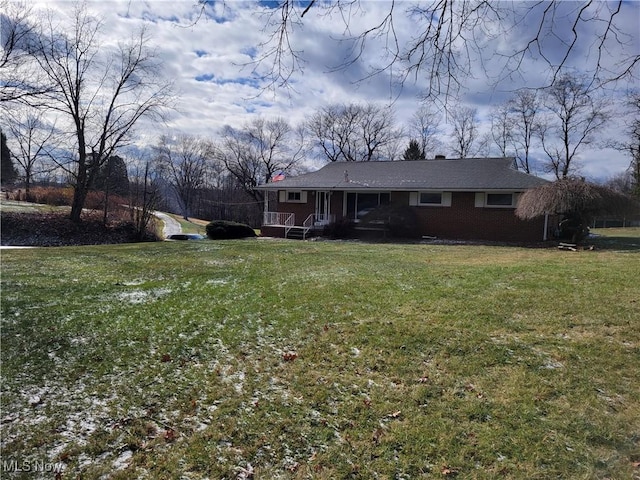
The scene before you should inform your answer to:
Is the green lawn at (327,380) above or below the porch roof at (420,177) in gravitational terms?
below

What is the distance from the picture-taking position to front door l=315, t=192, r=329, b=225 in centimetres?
2139

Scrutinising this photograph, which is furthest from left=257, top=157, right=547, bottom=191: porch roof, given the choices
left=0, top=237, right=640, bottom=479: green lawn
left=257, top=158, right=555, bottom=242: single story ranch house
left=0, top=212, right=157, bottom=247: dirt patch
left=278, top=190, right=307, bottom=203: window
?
left=0, top=237, right=640, bottom=479: green lawn

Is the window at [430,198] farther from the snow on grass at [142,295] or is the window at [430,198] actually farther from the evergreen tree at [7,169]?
the evergreen tree at [7,169]

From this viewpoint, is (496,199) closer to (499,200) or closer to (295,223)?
(499,200)

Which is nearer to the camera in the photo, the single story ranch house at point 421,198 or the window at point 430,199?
the single story ranch house at point 421,198

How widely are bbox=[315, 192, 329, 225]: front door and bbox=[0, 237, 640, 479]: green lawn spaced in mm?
14485

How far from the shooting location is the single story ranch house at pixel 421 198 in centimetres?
1723

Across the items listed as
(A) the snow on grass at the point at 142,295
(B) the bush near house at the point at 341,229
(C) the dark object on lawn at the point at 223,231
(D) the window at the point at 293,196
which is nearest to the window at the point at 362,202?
(B) the bush near house at the point at 341,229

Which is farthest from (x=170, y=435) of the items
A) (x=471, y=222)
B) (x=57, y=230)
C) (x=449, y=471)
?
(x=57, y=230)

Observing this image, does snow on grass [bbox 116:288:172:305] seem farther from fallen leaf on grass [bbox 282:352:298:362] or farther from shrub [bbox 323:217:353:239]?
shrub [bbox 323:217:353:239]

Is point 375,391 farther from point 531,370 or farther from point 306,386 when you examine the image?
point 531,370

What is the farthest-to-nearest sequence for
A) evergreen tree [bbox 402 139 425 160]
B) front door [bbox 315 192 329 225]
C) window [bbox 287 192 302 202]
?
evergreen tree [bbox 402 139 425 160]
window [bbox 287 192 302 202]
front door [bbox 315 192 329 225]

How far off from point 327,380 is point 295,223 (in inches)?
723

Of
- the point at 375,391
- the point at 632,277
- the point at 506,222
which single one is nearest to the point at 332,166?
the point at 506,222
